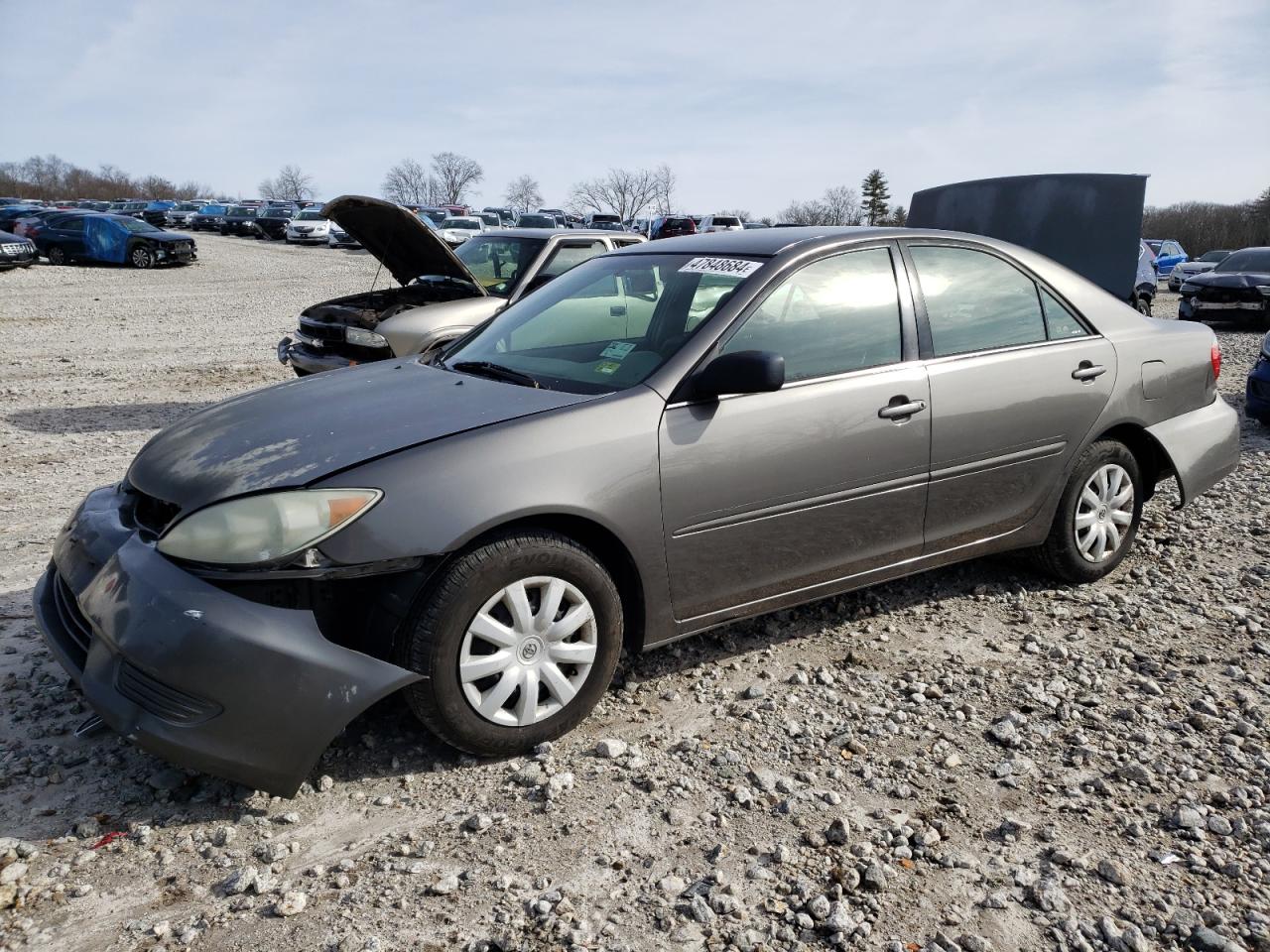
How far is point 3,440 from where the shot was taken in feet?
25.0

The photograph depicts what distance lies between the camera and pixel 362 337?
779 centimetres

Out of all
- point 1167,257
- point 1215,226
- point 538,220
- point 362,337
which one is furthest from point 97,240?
point 1215,226

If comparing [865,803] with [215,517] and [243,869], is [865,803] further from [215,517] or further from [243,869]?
[215,517]

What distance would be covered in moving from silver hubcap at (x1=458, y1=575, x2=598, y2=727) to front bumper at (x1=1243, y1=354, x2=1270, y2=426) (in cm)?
772

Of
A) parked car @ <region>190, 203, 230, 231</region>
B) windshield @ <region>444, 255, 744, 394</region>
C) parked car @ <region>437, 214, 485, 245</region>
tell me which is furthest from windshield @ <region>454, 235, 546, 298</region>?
parked car @ <region>190, 203, 230, 231</region>

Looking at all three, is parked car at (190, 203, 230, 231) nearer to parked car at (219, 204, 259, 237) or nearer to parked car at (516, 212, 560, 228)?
parked car at (219, 204, 259, 237)

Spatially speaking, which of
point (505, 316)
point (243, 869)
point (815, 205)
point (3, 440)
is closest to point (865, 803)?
point (243, 869)

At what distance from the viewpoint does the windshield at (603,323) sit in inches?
141

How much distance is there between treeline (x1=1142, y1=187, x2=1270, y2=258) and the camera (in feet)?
188

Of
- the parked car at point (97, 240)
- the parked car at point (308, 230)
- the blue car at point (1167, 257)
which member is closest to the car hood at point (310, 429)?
the parked car at point (97, 240)

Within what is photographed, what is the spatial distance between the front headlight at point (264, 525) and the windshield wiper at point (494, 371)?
2.97ft

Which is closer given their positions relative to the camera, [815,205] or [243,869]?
[243,869]

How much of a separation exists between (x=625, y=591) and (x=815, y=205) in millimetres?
98374

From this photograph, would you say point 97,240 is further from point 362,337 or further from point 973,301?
point 973,301
